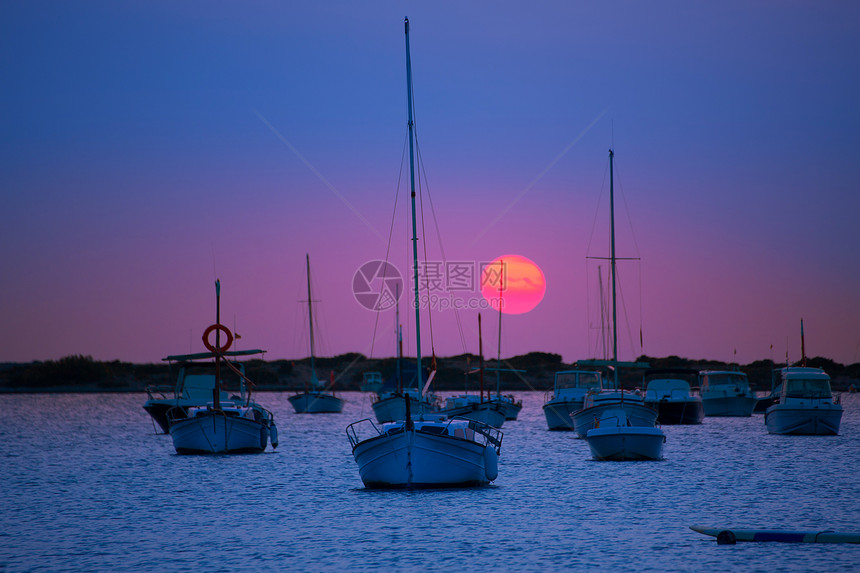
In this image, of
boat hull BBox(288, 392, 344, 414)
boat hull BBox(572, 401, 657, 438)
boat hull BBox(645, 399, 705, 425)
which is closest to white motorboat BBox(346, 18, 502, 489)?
boat hull BBox(572, 401, 657, 438)

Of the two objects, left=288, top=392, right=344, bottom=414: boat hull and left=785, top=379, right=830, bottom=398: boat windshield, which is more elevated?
left=785, top=379, right=830, bottom=398: boat windshield

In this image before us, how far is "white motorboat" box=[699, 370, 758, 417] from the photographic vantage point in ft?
282

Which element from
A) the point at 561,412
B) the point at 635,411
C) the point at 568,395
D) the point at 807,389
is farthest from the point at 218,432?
the point at 807,389

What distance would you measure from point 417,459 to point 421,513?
10.4ft

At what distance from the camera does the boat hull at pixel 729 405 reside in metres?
86.0

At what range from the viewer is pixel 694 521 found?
26.7 metres

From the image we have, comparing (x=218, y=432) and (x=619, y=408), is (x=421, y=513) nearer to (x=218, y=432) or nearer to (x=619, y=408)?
(x=218, y=432)

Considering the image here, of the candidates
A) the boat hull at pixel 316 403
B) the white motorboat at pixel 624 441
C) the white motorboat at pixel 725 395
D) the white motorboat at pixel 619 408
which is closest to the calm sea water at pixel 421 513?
the white motorboat at pixel 624 441

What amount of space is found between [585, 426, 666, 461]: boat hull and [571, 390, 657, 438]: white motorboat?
11.9ft

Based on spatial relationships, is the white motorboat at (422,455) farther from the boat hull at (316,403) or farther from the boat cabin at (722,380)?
the boat hull at (316,403)

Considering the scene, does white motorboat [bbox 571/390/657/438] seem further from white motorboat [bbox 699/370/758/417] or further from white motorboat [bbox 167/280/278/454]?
white motorboat [bbox 699/370/758/417]

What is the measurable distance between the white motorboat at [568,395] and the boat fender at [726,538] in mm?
45905

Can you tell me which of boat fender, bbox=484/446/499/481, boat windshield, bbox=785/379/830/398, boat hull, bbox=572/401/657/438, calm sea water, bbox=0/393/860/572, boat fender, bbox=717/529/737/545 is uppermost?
boat windshield, bbox=785/379/830/398

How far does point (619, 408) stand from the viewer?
51.7 m
